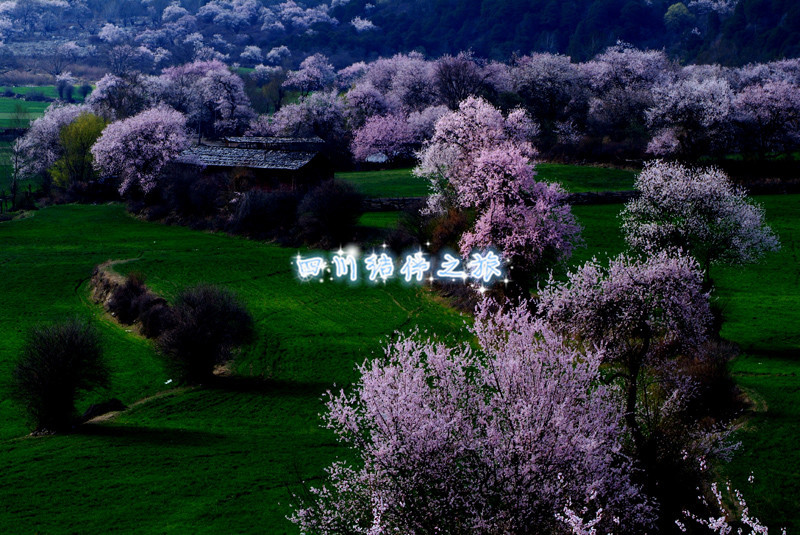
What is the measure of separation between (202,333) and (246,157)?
43.1 m

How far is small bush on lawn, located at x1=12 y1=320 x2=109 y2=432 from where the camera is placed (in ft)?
98.8

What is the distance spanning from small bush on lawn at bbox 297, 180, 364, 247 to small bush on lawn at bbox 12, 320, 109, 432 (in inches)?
1082

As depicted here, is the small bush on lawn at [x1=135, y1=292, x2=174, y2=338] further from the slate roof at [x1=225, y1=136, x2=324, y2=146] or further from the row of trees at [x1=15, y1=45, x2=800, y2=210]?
the slate roof at [x1=225, y1=136, x2=324, y2=146]

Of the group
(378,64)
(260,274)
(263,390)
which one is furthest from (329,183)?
(378,64)

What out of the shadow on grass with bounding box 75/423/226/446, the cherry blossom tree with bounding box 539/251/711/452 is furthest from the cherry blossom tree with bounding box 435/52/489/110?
the shadow on grass with bounding box 75/423/226/446

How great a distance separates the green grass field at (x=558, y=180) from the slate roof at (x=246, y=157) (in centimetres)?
499

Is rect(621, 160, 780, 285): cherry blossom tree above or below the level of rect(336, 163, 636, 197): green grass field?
above

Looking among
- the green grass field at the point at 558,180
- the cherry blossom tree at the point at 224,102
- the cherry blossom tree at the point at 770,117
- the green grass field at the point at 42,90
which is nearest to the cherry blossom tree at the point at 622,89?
the cherry blossom tree at the point at 770,117

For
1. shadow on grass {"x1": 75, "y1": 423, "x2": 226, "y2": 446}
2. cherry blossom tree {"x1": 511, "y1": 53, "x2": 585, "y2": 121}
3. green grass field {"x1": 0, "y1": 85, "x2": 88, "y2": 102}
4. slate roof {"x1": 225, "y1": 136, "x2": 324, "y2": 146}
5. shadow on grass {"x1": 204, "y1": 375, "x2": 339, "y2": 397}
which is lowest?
shadow on grass {"x1": 204, "y1": 375, "x2": 339, "y2": 397}

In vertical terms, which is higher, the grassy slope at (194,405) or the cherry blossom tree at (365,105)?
the cherry blossom tree at (365,105)

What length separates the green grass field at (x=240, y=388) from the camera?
22.2 m

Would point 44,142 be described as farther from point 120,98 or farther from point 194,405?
point 194,405

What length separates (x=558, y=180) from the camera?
70562 mm

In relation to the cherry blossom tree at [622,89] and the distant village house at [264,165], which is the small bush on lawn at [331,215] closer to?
the distant village house at [264,165]
